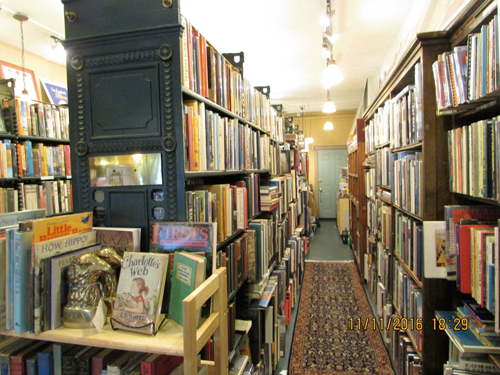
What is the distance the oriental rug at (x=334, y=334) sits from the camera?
2305 millimetres

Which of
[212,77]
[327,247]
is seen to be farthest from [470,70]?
[327,247]

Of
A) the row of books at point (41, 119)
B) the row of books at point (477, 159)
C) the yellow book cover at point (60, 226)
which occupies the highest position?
the row of books at point (41, 119)

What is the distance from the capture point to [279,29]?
10.4 ft

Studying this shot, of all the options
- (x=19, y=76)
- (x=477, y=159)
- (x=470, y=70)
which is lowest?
(x=477, y=159)

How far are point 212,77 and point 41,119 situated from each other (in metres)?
2.38

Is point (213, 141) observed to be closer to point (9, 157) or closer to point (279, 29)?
point (9, 157)

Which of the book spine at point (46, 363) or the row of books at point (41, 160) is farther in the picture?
the row of books at point (41, 160)

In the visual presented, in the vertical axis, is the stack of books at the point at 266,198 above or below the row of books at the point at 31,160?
below

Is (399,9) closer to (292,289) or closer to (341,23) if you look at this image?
(341,23)

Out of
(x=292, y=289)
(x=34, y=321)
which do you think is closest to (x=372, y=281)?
(x=292, y=289)

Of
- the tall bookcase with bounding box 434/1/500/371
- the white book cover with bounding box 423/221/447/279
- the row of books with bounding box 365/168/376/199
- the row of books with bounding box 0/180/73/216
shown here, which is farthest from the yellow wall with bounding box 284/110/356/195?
the white book cover with bounding box 423/221/447/279

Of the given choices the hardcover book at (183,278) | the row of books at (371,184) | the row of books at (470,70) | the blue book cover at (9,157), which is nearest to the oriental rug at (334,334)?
the row of books at (371,184)

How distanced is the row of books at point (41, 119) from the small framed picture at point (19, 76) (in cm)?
69

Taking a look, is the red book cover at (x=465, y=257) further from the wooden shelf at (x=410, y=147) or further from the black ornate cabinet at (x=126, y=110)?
the black ornate cabinet at (x=126, y=110)
